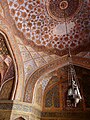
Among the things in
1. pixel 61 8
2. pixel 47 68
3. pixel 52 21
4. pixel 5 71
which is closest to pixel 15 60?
pixel 5 71

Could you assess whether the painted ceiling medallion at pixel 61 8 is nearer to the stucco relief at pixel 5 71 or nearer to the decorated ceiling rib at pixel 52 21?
the decorated ceiling rib at pixel 52 21

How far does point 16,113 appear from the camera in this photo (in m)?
5.63

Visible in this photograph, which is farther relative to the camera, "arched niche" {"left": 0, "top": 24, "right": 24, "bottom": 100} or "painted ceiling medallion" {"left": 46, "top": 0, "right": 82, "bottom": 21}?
"painted ceiling medallion" {"left": 46, "top": 0, "right": 82, "bottom": 21}

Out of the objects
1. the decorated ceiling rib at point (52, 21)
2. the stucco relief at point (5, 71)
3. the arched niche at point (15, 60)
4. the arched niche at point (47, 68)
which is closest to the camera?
the arched niche at point (15, 60)

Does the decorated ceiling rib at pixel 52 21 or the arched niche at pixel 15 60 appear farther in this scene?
the decorated ceiling rib at pixel 52 21

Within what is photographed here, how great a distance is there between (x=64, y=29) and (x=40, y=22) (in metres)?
1.12

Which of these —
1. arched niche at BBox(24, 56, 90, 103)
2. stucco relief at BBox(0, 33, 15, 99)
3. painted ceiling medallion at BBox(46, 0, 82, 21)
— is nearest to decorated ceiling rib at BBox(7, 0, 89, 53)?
painted ceiling medallion at BBox(46, 0, 82, 21)

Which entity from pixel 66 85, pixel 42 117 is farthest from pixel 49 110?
pixel 66 85

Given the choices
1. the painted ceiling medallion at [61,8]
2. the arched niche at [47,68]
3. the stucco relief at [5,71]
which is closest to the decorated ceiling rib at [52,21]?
the painted ceiling medallion at [61,8]

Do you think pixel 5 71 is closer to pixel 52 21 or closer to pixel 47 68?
pixel 47 68

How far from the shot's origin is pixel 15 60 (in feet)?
21.1

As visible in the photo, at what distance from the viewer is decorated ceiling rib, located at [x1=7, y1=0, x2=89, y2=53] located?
6312mm

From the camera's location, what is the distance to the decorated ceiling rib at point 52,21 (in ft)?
20.7

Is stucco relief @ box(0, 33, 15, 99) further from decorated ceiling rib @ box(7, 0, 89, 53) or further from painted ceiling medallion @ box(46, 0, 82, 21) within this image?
painted ceiling medallion @ box(46, 0, 82, 21)
